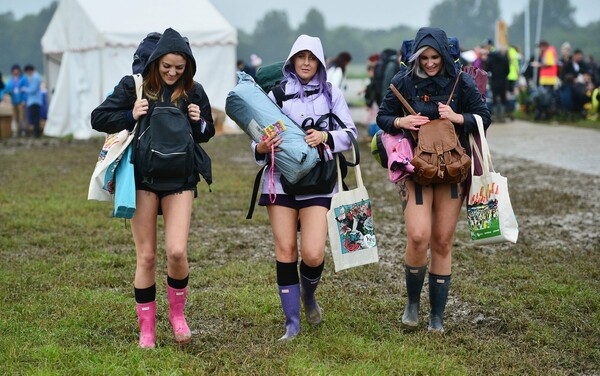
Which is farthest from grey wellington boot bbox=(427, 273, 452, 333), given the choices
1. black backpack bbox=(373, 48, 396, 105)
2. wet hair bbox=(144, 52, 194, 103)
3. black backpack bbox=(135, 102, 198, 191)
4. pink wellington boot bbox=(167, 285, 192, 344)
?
black backpack bbox=(373, 48, 396, 105)

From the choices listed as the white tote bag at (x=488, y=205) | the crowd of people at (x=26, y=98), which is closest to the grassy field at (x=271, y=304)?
the white tote bag at (x=488, y=205)

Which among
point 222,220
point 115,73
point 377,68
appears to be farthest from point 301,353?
point 115,73

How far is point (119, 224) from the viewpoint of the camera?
9.75 meters

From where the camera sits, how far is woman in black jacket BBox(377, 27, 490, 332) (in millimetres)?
5254

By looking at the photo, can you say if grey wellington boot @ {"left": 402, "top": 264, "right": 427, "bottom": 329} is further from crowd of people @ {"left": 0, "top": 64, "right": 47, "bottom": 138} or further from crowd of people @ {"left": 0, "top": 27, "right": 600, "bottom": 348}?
crowd of people @ {"left": 0, "top": 64, "right": 47, "bottom": 138}

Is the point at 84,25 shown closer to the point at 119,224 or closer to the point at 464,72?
the point at 119,224

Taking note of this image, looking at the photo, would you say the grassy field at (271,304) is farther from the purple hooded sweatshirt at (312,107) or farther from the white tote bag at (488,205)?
the purple hooded sweatshirt at (312,107)

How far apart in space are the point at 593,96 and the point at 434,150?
62.4 feet

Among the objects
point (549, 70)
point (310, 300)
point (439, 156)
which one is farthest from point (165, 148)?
point (549, 70)

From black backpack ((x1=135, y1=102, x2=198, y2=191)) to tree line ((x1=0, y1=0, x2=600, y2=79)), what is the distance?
8371cm

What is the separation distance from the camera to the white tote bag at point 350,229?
17.3ft

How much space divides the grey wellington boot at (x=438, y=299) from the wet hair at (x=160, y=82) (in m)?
1.92

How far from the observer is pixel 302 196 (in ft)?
17.4

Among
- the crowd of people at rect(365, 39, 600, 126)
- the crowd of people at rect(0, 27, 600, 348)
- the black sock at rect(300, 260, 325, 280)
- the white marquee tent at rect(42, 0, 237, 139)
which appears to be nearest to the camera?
the crowd of people at rect(0, 27, 600, 348)
